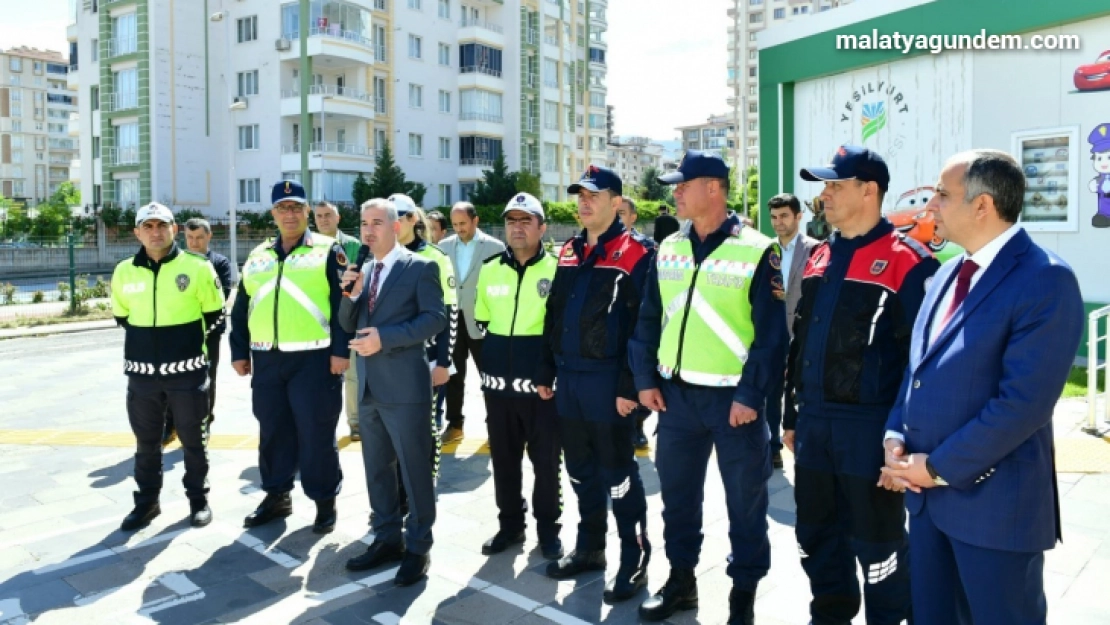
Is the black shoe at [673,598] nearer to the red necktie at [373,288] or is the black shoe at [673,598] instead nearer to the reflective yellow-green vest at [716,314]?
the reflective yellow-green vest at [716,314]

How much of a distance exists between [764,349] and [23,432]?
8.15 meters

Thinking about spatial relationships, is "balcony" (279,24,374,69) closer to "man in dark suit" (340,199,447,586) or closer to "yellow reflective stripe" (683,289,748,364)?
"man in dark suit" (340,199,447,586)

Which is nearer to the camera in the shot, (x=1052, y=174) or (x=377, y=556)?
(x=377, y=556)

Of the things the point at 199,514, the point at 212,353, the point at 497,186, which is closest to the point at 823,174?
the point at 199,514

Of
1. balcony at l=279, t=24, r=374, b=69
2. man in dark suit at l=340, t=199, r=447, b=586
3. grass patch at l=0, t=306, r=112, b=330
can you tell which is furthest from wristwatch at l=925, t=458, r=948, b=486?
balcony at l=279, t=24, r=374, b=69

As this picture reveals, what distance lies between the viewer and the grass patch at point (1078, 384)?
32.7 ft

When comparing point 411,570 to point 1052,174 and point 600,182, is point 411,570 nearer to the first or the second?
point 600,182

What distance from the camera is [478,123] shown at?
170 ft

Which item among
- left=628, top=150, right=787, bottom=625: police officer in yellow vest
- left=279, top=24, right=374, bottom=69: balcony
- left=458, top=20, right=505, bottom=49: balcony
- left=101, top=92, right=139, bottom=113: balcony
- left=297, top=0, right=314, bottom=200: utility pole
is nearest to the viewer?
left=628, top=150, right=787, bottom=625: police officer in yellow vest

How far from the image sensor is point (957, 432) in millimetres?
2973

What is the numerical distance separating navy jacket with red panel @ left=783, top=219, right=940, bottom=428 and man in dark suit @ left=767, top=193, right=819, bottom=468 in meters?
2.50

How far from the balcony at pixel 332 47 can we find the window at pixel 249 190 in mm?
6451

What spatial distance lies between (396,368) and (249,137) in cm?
4330

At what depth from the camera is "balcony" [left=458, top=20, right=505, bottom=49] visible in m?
51.2
